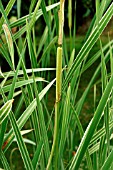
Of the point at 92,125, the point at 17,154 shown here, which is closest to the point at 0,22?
the point at 92,125

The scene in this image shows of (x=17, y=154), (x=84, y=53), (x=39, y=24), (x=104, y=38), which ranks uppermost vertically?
(x=84, y=53)

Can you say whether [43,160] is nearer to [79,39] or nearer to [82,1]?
[82,1]

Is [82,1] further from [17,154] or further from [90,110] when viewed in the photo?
[17,154]

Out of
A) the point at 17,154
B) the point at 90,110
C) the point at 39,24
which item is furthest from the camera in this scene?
the point at 39,24

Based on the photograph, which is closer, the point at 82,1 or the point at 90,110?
the point at 90,110

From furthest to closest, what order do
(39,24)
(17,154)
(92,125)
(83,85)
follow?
1. (39,24)
2. (83,85)
3. (17,154)
4. (92,125)

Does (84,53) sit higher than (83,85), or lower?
higher

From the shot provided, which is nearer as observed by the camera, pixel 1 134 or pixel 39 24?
pixel 1 134

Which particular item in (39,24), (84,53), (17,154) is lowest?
(17,154)

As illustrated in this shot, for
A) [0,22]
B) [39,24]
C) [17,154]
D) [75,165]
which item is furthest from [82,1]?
[75,165]
